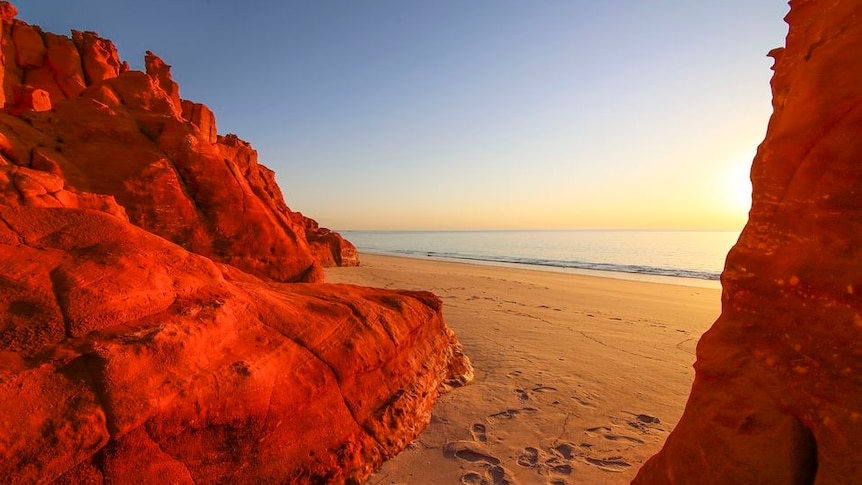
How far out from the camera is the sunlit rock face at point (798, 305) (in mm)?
2373

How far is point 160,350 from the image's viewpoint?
11.1 feet

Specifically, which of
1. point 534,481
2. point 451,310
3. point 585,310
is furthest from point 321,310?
point 585,310

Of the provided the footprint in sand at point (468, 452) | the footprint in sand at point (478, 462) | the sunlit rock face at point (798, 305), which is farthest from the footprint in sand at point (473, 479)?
the sunlit rock face at point (798, 305)

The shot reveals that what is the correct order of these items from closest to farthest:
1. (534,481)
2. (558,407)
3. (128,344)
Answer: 1. (128,344)
2. (534,481)
3. (558,407)

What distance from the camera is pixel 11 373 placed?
280 centimetres

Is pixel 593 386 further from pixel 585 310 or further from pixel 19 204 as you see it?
pixel 19 204

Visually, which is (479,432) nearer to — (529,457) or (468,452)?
(468,452)

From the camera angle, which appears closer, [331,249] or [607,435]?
[607,435]

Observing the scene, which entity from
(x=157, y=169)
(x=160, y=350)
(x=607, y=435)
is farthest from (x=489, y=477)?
(x=157, y=169)

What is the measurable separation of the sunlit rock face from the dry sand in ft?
6.00

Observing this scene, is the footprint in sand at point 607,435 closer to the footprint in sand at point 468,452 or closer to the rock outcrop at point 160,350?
the footprint in sand at point 468,452

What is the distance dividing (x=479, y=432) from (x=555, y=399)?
1.70 meters

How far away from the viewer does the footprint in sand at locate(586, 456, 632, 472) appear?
4573 millimetres

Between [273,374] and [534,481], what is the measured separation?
3075mm
